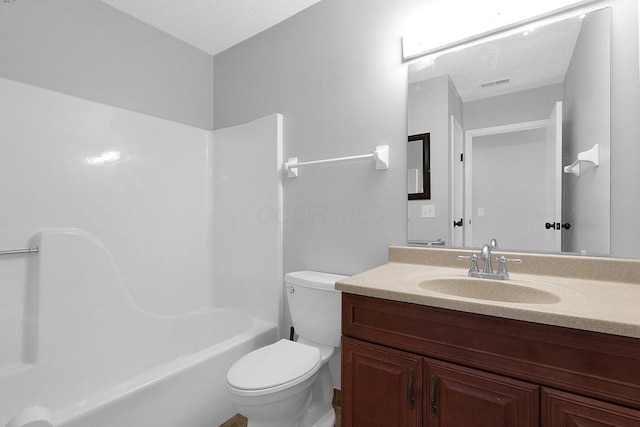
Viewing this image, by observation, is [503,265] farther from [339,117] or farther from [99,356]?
[99,356]

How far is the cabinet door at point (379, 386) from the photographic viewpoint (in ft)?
3.26

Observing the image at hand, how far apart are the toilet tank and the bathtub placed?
1.30 feet

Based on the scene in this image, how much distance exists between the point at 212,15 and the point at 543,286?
2331 mm

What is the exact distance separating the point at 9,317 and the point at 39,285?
180 millimetres

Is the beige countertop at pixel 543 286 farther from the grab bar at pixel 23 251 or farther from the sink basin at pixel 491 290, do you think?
the grab bar at pixel 23 251

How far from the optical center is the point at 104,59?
191 centimetres

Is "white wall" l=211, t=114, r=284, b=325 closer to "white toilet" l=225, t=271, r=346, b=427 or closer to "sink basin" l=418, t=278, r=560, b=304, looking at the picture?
"white toilet" l=225, t=271, r=346, b=427

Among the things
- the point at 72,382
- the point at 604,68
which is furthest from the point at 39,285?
the point at 604,68

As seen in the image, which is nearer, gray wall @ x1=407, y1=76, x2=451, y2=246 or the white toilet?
the white toilet

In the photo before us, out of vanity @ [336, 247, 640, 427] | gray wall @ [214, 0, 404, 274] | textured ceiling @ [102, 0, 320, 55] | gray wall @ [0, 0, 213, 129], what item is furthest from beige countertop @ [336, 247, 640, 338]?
gray wall @ [0, 0, 213, 129]

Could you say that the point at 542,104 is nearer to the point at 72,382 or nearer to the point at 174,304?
the point at 174,304

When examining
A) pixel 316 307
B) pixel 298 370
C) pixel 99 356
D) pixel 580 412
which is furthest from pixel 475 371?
pixel 99 356

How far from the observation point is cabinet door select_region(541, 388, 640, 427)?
72cm

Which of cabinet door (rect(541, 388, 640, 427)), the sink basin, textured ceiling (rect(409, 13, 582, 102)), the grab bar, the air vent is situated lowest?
cabinet door (rect(541, 388, 640, 427))
